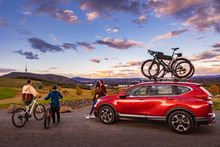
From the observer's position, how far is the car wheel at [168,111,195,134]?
992cm

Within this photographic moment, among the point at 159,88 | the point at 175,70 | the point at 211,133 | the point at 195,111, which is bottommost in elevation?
the point at 211,133

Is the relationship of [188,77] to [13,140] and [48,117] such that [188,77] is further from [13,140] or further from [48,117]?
[13,140]

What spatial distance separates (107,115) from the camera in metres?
12.0

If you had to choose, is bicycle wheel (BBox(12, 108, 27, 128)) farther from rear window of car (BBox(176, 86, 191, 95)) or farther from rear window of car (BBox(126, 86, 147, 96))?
rear window of car (BBox(176, 86, 191, 95))

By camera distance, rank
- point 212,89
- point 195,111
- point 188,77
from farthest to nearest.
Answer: point 212,89, point 188,77, point 195,111

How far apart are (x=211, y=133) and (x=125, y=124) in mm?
3504

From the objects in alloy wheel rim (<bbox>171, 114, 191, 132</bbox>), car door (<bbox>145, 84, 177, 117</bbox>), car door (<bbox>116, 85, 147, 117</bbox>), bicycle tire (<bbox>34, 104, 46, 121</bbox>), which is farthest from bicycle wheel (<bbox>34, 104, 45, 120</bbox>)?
alloy wheel rim (<bbox>171, 114, 191, 132</bbox>)

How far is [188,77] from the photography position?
13.0 m

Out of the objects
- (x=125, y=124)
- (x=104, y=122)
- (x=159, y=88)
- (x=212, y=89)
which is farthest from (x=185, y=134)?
(x=212, y=89)

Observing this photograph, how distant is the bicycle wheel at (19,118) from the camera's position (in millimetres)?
11469

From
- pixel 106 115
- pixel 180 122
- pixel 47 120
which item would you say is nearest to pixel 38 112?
pixel 47 120

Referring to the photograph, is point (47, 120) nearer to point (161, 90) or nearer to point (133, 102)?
point (133, 102)

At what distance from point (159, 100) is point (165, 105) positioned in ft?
1.04

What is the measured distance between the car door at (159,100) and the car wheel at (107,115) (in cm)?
167
